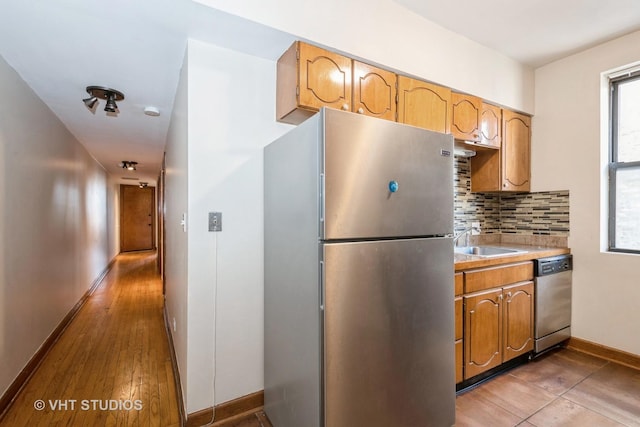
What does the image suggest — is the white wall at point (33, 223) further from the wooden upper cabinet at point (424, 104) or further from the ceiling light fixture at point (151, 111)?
the wooden upper cabinet at point (424, 104)

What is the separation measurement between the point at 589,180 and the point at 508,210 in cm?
76

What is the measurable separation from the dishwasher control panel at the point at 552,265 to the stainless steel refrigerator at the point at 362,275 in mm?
1307

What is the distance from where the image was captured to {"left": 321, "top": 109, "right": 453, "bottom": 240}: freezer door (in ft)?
4.38

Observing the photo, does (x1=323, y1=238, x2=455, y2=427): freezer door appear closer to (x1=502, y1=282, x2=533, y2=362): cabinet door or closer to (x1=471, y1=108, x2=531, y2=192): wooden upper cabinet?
(x1=502, y1=282, x2=533, y2=362): cabinet door

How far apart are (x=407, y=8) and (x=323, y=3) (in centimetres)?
70

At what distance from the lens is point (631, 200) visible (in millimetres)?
2559

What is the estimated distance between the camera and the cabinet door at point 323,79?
1.77 m

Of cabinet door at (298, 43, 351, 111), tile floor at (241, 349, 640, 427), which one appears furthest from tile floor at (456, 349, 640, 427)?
cabinet door at (298, 43, 351, 111)

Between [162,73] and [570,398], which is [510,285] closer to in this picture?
[570,398]

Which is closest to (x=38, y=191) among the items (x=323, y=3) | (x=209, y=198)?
(x=209, y=198)

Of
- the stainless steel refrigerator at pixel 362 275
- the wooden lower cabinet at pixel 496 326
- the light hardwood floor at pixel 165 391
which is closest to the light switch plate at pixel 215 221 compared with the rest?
the stainless steel refrigerator at pixel 362 275

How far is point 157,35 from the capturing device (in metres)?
1.79

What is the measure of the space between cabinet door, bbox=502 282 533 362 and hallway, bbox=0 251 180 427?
2.31m

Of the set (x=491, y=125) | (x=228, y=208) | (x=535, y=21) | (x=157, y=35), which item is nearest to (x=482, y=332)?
(x=491, y=125)
